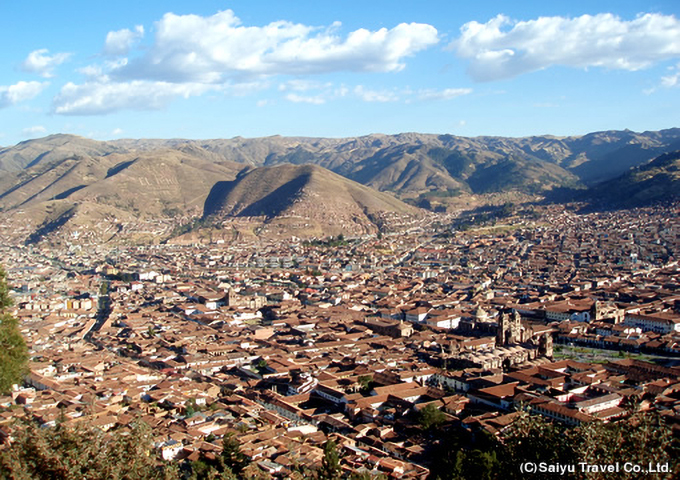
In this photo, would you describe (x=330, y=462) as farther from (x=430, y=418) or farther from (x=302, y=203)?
(x=302, y=203)

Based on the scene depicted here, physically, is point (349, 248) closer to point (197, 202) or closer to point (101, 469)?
point (197, 202)

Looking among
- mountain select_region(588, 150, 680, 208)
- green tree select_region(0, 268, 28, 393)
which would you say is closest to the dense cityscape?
green tree select_region(0, 268, 28, 393)

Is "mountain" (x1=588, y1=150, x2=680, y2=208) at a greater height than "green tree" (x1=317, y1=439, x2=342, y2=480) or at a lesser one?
greater

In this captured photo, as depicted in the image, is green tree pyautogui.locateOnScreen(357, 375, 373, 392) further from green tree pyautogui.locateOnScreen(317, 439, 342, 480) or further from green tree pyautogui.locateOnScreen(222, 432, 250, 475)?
green tree pyautogui.locateOnScreen(222, 432, 250, 475)

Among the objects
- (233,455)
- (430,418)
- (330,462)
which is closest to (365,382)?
(430,418)

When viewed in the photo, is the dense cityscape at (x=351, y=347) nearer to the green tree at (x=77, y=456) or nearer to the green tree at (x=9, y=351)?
the green tree at (x=9, y=351)

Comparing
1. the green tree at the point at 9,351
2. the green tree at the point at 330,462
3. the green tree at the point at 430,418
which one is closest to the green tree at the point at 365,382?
the green tree at the point at 430,418
